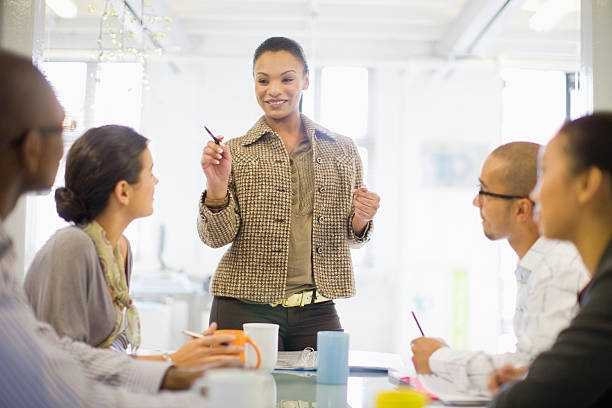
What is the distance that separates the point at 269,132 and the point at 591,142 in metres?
1.31

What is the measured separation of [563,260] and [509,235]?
0.22 m

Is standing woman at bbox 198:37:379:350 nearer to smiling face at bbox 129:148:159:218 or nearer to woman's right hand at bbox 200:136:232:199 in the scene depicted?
woman's right hand at bbox 200:136:232:199

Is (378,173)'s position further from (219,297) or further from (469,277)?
(219,297)

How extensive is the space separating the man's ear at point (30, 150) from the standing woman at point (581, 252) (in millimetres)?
870

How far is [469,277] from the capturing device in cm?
714

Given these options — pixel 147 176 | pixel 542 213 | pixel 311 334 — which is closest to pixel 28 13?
pixel 147 176

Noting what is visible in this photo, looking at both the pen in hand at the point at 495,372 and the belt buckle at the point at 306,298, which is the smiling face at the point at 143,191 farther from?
the pen in hand at the point at 495,372

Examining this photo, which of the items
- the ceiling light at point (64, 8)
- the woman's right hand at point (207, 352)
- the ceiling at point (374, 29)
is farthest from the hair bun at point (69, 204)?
the ceiling at point (374, 29)

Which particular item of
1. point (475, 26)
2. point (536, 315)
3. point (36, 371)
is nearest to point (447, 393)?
point (536, 315)

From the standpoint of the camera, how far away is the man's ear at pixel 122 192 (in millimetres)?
1638

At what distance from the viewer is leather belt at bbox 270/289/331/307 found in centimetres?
213

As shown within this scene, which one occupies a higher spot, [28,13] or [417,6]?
[417,6]

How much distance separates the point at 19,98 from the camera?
39.5 inches

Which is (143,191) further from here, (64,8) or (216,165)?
(64,8)
